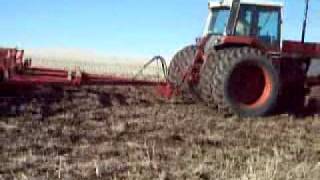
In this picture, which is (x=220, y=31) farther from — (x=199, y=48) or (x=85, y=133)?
(x=85, y=133)

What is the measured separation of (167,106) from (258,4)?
2547 mm

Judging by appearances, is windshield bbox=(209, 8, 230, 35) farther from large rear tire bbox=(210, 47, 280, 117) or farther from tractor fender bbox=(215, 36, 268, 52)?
large rear tire bbox=(210, 47, 280, 117)

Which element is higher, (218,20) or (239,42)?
(218,20)

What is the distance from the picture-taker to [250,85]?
12.9 meters

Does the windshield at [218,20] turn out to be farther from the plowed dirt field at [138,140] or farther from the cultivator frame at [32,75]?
the cultivator frame at [32,75]

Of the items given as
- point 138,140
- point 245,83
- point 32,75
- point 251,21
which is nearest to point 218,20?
point 251,21

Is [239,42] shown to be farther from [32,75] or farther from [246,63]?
[32,75]

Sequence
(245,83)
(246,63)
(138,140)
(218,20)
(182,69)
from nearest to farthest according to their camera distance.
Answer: (138,140) < (246,63) < (245,83) < (218,20) < (182,69)

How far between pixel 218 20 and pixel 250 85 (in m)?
1.50

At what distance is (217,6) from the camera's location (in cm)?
1351

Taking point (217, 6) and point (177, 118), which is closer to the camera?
point (177, 118)

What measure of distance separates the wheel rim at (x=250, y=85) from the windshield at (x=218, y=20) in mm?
936

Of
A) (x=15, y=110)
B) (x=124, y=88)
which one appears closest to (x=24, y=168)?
(x=15, y=110)

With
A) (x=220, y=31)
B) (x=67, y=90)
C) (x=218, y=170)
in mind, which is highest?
(x=220, y=31)
